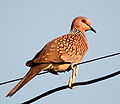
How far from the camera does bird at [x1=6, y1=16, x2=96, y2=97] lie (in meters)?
6.58

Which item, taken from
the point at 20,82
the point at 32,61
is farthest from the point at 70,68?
the point at 20,82

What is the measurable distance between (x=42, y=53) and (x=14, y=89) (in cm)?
126

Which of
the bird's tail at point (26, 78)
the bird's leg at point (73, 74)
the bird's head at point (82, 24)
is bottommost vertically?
the bird's leg at point (73, 74)

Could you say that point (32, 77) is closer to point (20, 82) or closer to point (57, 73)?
point (20, 82)

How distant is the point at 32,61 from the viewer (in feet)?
22.2

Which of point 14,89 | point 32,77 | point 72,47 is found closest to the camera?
point 14,89

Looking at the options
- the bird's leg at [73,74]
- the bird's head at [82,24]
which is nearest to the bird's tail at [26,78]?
the bird's leg at [73,74]

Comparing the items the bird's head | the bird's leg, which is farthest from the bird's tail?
the bird's head

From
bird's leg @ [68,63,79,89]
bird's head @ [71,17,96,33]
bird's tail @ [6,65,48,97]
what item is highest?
bird's head @ [71,17,96,33]

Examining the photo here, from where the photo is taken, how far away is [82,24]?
324 inches

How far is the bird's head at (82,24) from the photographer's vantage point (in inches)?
321

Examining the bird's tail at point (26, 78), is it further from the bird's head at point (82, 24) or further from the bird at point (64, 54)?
the bird's head at point (82, 24)

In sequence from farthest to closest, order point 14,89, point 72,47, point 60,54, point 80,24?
1. point 80,24
2. point 72,47
3. point 60,54
4. point 14,89

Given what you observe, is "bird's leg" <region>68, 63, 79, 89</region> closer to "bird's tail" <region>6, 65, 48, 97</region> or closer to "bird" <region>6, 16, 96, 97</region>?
"bird" <region>6, 16, 96, 97</region>
